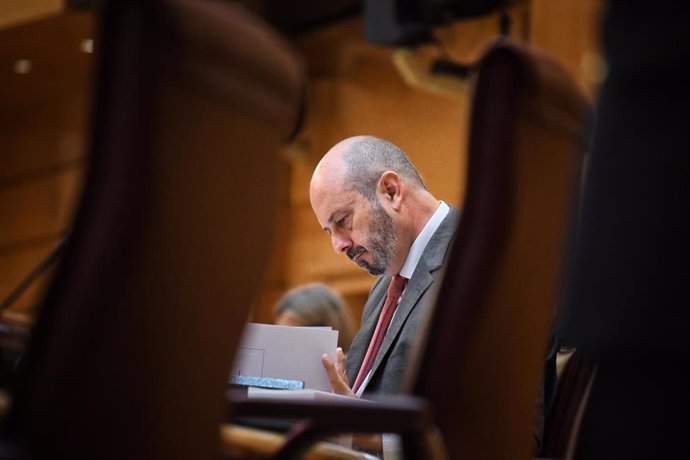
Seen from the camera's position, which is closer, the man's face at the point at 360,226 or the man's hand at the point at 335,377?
A: the man's hand at the point at 335,377

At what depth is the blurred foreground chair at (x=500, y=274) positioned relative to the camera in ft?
4.51

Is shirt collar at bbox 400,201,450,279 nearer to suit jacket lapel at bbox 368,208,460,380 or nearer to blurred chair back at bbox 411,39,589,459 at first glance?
suit jacket lapel at bbox 368,208,460,380

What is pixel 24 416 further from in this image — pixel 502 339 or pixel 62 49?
pixel 62 49

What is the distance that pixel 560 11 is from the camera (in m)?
4.89

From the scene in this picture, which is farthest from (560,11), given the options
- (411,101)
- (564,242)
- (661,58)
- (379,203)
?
(661,58)

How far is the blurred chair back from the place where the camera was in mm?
1394

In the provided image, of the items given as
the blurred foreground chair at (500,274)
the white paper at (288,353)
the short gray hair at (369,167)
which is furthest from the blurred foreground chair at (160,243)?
the short gray hair at (369,167)

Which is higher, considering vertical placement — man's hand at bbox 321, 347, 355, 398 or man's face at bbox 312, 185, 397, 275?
man's face at bbox 312, 185, 397, 275

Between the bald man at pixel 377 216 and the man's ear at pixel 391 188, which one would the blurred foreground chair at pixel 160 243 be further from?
the man's ear at pixel 391 188

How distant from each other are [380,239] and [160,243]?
5.75 ft

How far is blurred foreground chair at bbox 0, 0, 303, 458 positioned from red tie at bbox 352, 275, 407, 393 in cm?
134

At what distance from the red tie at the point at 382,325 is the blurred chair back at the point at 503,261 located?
959 millimetres

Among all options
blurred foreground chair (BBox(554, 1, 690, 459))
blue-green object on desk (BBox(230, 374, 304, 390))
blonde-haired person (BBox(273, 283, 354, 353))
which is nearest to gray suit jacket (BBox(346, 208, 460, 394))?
blue-green object on desk (BBox(230, 374, 304, 390))

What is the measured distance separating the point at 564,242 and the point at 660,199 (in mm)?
458
